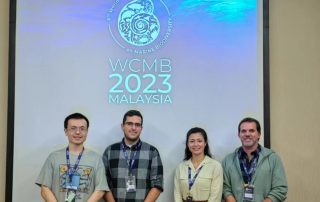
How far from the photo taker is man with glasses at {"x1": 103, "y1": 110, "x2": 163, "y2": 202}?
11.5 ft

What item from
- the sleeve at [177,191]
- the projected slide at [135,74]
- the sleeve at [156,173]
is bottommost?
the sleeve at [177,191]

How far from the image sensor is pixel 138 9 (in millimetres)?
4117

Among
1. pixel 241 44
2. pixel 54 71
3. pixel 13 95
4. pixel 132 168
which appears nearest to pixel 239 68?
pixel 241 44

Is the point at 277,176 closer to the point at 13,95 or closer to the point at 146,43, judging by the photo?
the point at 146,43

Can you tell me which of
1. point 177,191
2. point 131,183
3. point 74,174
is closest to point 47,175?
point 74,174

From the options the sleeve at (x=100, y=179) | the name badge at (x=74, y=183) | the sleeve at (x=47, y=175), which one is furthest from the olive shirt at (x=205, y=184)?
the sleeve at (x=47, y=175)

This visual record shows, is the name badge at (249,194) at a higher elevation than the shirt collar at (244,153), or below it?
below

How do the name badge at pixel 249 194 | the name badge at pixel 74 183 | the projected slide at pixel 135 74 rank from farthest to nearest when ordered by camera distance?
the projected slide at pixel 135 74 < the name badge at pixel 249 194 < the name badge at pixel 74 183

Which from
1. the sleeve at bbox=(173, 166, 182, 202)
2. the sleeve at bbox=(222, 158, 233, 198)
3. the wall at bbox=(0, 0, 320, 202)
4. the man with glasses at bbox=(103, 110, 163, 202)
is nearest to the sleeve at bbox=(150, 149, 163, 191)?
the man with glasses at bbox=(103, 110, 163, 202)

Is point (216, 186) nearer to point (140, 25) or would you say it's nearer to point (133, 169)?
point (133, 169)

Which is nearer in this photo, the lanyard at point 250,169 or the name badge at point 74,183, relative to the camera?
the name badge at point 74,183

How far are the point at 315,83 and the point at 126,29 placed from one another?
188 centimetres

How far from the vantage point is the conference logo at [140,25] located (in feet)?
13.4

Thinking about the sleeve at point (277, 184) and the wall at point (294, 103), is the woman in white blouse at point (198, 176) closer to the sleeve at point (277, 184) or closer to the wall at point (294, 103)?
the sleeve at point (277, 184)
